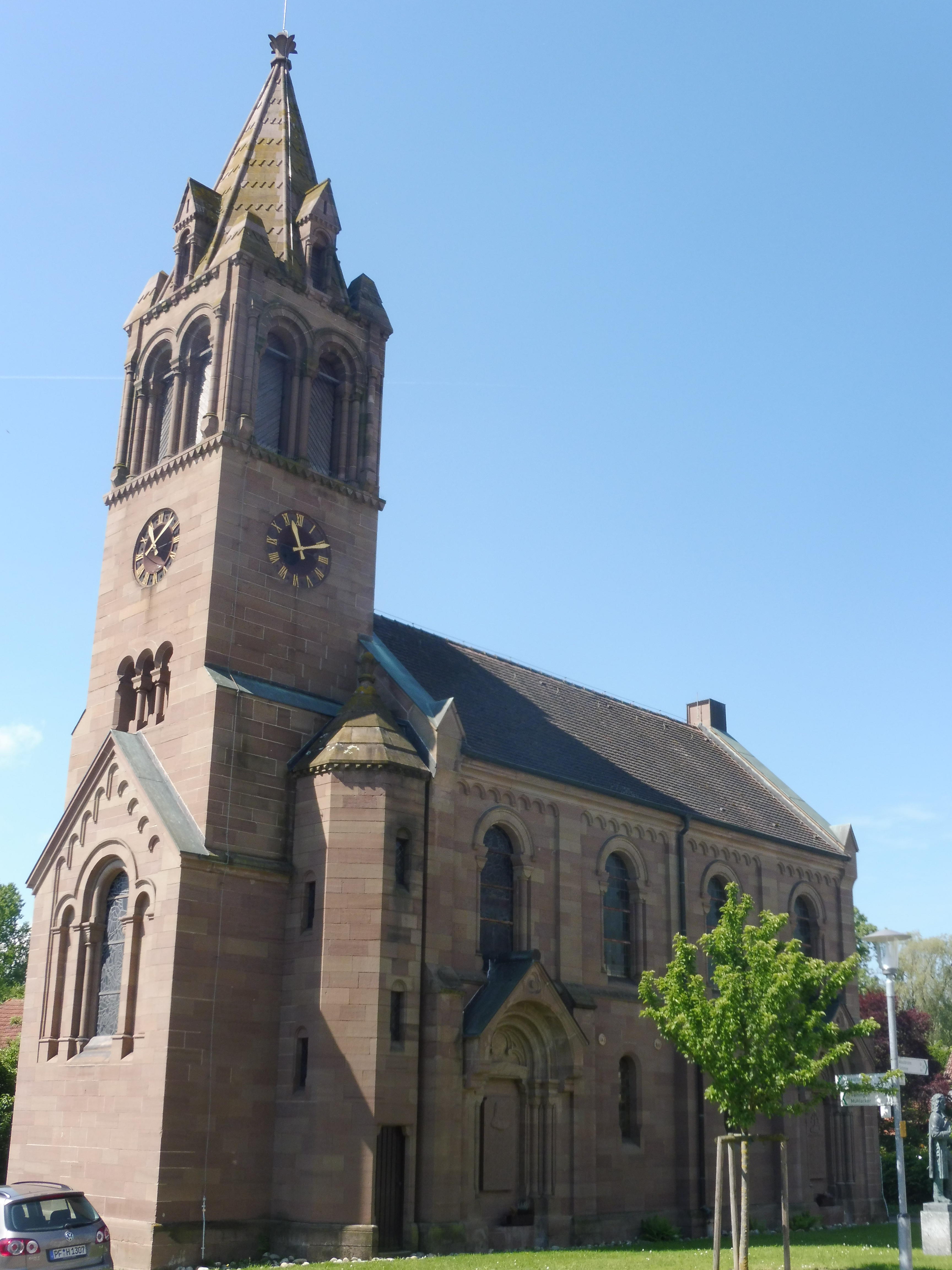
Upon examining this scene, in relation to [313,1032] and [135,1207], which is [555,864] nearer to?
[313,1032]

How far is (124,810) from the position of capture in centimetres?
2855

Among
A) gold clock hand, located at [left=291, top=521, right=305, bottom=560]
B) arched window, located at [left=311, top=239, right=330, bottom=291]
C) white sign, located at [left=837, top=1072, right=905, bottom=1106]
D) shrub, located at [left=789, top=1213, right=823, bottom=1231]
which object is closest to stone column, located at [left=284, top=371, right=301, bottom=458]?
gold clock hand, located at [left=291, top=521, right=305, bottom=560]

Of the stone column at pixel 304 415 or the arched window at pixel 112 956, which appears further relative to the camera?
the stone column at pixel 304 415

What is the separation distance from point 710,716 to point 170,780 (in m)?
26.5

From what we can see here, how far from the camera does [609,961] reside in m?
34.1

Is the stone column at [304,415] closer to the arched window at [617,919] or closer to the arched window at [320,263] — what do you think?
the arched window at [320,263]

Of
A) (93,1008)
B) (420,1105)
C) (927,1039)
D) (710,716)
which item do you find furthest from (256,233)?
(927,1039)

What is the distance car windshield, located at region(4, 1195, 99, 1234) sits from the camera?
720 inches

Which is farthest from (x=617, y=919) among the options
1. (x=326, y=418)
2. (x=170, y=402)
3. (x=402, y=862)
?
(x=170, y=402)

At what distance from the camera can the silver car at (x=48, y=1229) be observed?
18.0m

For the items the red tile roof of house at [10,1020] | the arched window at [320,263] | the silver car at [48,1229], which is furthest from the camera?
the red tile roof of house at [10,1020]

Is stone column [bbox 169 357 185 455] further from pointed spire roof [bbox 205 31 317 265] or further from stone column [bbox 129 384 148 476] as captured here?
pointed spire roof [bbox 205 31 317 265]

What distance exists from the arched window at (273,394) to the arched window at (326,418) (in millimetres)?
719

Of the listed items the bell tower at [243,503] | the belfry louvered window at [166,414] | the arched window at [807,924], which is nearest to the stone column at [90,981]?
the bell tower at [243,503]
